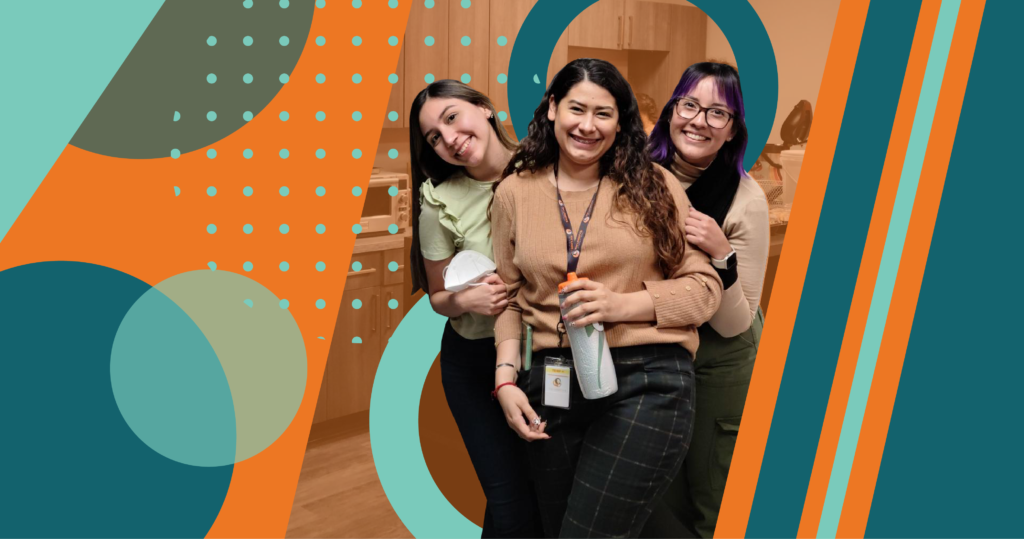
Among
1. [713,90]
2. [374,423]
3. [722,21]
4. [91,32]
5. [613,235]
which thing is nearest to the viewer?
[613,235]

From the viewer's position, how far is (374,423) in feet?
7.90

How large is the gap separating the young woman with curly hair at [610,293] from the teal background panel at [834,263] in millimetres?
299

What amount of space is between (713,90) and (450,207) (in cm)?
57

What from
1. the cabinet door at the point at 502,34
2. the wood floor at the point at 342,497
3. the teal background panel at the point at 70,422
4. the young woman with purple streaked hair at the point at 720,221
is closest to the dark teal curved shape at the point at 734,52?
the cabinet door at the point at 502,34

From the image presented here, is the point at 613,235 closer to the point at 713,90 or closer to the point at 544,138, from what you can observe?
the point at 544,138

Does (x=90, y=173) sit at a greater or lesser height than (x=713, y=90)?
lesser

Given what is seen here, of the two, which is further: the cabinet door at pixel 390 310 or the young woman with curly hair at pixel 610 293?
the cabinet door at pixel 390 310

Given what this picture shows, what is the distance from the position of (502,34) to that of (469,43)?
0.09 meters

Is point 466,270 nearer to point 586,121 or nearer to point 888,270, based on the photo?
point 586,121

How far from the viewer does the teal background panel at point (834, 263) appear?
173 cm

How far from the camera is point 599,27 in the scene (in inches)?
91.7

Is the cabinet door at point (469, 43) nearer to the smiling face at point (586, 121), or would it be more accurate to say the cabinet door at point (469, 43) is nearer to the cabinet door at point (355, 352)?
the cabinet door at point (355, 352)

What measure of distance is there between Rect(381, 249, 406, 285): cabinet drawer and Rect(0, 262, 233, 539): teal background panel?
632 millimetres

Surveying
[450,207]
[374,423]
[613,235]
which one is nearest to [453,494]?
[374,423]
